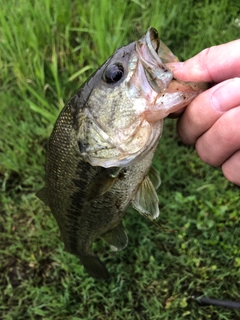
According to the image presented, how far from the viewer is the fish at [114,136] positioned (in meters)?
1.34

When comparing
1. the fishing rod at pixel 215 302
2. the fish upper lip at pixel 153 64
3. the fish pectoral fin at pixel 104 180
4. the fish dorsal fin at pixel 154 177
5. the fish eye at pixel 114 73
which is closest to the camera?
the fish upper lip at pixel 153 64

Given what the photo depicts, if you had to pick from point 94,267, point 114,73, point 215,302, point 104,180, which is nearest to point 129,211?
point 94,267

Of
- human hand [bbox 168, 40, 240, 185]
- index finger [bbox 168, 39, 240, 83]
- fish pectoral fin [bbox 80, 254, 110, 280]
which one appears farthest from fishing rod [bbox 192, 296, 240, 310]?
index finger [bbox 168, 39, 240, 83]

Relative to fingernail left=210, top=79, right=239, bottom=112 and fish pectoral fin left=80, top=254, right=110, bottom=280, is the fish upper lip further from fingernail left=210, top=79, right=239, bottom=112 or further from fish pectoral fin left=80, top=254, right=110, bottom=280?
fish pectoral fin left=80, top=254, right=110, bottom=280

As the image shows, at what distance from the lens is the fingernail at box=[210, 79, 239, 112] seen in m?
1.39

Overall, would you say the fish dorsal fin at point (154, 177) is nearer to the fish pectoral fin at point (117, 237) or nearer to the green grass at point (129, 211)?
the fish pectoral fin at point (117, 237)

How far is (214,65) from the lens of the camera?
4.97 ft

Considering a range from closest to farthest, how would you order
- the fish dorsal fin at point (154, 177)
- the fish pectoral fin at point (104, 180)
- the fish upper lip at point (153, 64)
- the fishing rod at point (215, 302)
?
the fish upper lip at point (153, 64) < the fish pectoral fin at point (104, 180) < the fish dorsal fin at point (154, 177) < the fishing rod at point (215, 302)

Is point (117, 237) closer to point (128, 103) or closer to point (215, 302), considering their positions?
point (215, 302)

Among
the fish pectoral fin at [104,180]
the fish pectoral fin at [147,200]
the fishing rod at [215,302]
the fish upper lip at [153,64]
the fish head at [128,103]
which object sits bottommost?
the fishing rod at [215,302]

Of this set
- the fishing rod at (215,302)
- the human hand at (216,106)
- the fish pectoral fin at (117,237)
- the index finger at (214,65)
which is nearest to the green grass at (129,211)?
the fishing rod at (215,302)

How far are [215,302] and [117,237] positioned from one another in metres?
0.68

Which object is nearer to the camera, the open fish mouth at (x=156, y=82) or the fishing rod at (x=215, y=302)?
the open fish mouth at (x=156, y=82)

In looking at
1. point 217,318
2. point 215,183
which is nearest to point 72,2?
point 215,183
